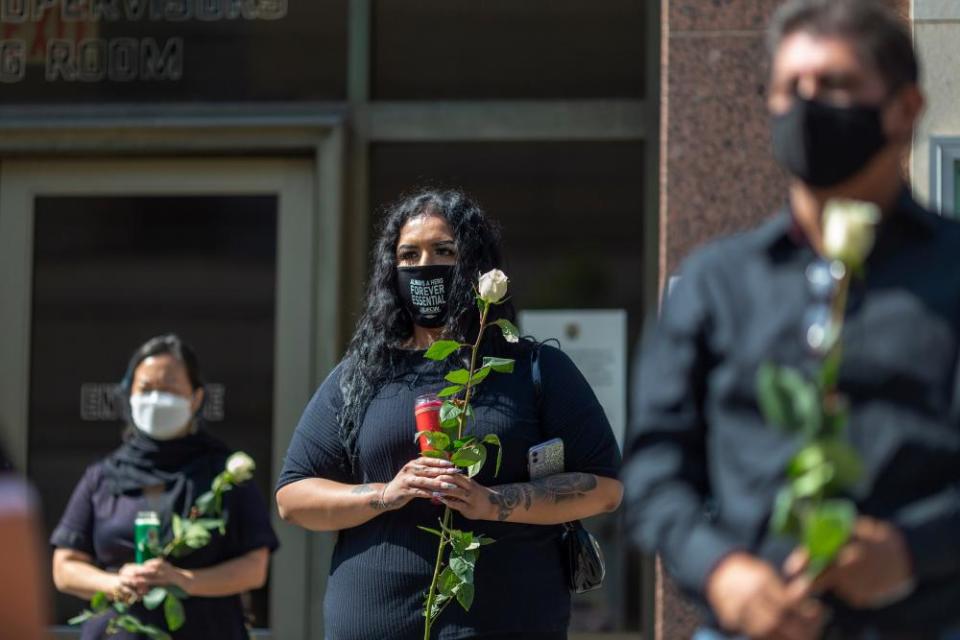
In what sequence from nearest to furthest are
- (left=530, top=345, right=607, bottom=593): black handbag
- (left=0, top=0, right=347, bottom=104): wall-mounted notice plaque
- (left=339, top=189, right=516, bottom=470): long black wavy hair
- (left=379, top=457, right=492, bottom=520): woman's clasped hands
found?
(left=379, top=457, right=492, bottom=520): woman's clasped hands → (left=530, top=345, right=607, bottom=593): black handbag → (left=339, top=189, right=516, bottom=470): long black wavy hair → (left=0, top=0, right=347, bottom=104): wall-mounted notice plaque

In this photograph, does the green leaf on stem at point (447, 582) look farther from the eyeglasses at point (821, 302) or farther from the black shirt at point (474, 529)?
the eyeglasses at point (821, 302)

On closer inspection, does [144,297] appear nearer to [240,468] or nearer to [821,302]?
[240,468]

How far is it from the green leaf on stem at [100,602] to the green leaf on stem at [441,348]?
5.62 ft

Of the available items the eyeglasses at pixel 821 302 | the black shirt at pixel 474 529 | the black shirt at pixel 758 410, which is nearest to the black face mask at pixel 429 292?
the black shirt at pixel 474 529

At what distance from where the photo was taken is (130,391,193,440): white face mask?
5730 millimetres

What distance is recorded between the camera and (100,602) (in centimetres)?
536

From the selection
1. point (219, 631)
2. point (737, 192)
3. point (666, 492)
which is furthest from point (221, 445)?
point (666, 492)

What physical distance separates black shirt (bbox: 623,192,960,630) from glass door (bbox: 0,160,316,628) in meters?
4.50

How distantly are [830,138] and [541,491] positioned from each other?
5.92 feet

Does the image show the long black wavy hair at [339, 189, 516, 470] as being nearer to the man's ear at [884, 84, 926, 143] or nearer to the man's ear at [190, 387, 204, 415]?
the man's ear at [190, 387, 204, 415]

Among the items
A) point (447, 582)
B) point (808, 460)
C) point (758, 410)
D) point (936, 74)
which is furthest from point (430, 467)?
point (936, 74)

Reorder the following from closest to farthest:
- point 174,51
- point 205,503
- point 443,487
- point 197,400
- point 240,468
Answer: point 443,487
point 240,468
point 205,503
point 197,400
point 174,51

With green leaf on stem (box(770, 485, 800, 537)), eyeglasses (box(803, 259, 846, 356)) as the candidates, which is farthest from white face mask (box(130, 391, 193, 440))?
green leaf on stem (box(770, 485, 800, 537))

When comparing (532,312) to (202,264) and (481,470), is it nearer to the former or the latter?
(202,264)
